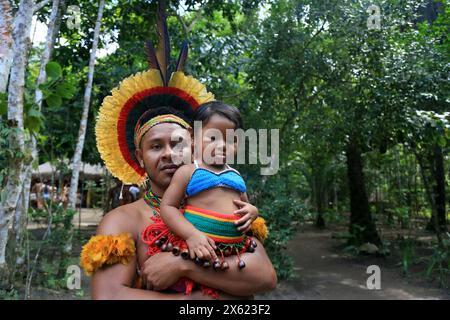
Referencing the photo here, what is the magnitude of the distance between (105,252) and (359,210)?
987cm

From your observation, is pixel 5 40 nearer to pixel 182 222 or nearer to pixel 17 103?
pixel 17 103

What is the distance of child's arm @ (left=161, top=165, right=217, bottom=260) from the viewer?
160 cm

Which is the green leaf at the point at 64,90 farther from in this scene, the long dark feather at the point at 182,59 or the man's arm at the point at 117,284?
the man's arm at the point at 117,284

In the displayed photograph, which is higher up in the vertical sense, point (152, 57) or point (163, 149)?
point (152, 57)

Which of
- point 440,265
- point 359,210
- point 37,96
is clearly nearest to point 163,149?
point 37,96

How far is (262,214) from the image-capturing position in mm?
7039

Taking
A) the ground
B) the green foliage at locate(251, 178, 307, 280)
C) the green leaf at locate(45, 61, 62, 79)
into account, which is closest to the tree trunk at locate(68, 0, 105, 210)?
the ground

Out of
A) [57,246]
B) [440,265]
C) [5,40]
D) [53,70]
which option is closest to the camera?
[53,70]

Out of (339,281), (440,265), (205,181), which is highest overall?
(205,181)

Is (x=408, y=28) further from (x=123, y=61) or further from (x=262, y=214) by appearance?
(x=123, y=61)

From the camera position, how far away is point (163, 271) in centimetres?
164

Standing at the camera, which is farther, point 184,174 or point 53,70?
point 53,70

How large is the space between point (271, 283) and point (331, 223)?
16.6 metres

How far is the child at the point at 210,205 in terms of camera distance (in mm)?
1649
